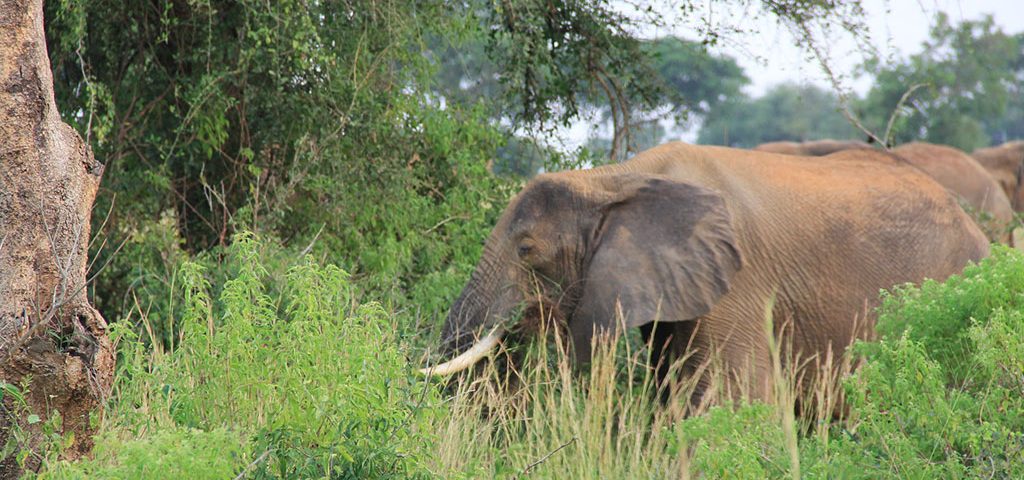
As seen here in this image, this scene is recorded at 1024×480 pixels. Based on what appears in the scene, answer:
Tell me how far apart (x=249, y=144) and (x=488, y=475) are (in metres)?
3.44

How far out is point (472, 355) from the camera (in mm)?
6809

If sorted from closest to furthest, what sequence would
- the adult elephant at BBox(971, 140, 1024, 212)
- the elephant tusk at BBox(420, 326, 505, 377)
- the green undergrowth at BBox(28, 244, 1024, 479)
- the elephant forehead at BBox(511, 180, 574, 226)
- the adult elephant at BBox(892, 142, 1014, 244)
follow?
the green undergrowth at BBox(28, 244, 1024, 479) < the elephant tusk at BBox(420, 326, 505, 377) < the elephant forehead at BBox(511, 180, 574, 226) < the adult elephant at BBox(892, 142, 1014, 244) < the adult elephant at BBox(971, 140, 1024, 212)

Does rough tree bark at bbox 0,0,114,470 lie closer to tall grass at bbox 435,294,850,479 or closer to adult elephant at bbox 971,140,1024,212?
tall grass at bbox 435,294,850,479

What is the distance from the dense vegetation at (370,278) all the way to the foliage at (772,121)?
52.4 meters

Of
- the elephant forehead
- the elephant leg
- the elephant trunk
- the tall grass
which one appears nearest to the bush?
the tall grass

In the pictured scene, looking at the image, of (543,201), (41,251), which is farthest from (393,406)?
(543,201)

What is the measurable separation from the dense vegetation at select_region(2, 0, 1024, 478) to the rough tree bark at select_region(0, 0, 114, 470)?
0.15 meters

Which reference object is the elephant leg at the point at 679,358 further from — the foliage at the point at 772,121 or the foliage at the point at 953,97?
the foliage at the point at 772,121

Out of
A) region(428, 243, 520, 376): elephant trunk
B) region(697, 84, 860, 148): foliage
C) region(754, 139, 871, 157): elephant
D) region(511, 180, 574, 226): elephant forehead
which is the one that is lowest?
region(697, 84, 860, 148): foliage

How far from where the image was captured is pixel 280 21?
7.51m

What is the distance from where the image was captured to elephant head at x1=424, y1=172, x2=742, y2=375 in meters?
7.26

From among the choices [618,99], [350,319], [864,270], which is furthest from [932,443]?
[618,99]

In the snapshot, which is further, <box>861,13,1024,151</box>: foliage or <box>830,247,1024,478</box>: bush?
<box>861,13,1024,151</box>: foliage

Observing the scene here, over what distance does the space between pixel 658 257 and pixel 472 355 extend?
1.27 metres
